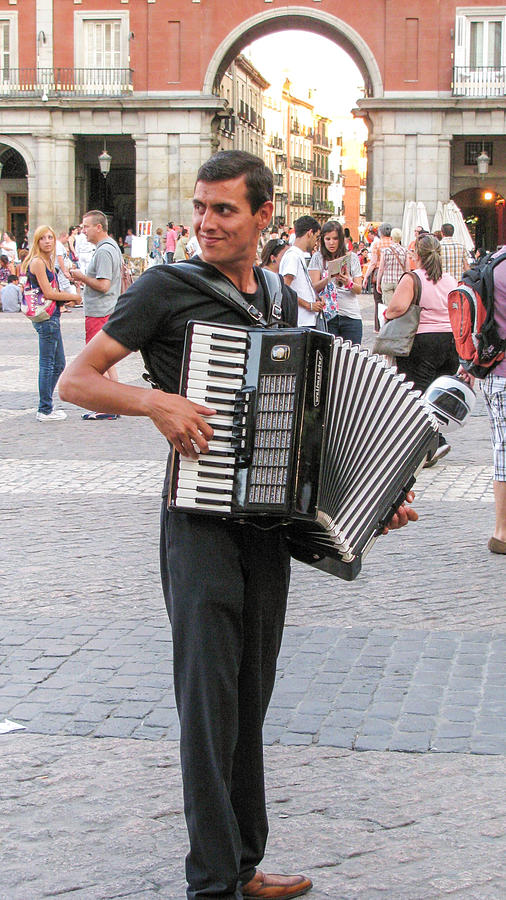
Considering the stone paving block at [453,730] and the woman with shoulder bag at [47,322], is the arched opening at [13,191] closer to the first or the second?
the woman with shoulder bag at [47,322]

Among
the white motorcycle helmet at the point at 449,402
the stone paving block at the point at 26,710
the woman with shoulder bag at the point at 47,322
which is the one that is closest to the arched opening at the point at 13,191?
the woman with shoulder bag at the point at 47,322

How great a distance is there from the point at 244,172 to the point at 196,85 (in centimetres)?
3940

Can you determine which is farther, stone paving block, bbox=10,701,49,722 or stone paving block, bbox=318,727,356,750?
stone paving block, bbox=10,701,49,722

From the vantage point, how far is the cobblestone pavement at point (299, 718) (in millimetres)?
3609

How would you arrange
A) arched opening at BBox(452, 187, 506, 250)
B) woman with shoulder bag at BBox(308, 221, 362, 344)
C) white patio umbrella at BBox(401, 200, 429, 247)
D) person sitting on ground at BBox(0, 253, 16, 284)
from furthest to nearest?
arched opening at BBox(452, 187, 506, 250)
person sitting on ground at BBox(0, 253, 16, 284)
white patio umbrella at BBox(401, 200, 429, 247)
woman with shoulder bag at BBox(308, 221, 362, 344)

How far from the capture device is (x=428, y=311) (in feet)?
33.1

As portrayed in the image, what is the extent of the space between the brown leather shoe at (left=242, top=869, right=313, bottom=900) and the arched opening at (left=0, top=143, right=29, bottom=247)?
147ft

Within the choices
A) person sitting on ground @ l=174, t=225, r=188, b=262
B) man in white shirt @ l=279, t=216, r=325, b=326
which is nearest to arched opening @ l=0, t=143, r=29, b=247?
person sitting on ground @ l=174, t=225, r=188, b=262

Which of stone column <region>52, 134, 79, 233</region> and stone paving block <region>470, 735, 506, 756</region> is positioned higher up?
stone column <region>52, 134, 79, 233</region>

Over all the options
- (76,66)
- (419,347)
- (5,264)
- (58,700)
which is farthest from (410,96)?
(58,700)

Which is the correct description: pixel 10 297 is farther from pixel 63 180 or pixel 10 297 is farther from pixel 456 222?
pixel 63 180

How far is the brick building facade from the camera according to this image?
1550 inches

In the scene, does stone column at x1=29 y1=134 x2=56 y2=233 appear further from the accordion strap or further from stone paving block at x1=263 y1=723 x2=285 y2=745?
the accordion strap

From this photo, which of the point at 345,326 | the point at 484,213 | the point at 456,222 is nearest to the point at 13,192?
the point at 484,213
